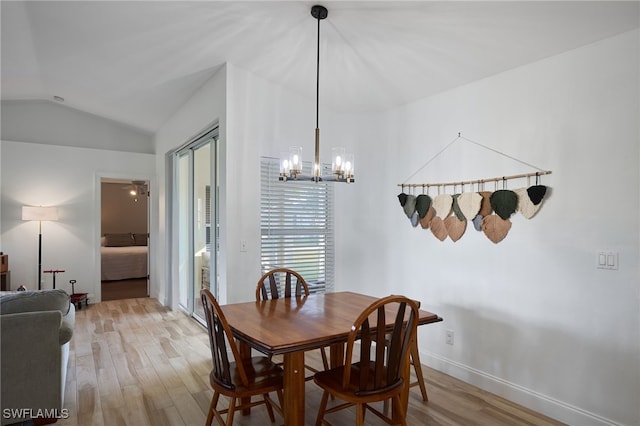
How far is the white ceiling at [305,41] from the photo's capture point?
2252 millimetres

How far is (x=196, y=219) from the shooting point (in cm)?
487

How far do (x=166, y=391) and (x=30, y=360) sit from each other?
3.08 ft

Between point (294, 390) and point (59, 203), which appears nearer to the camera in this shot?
point (294, 390)

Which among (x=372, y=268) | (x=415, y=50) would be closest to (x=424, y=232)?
(x=372, y=268)

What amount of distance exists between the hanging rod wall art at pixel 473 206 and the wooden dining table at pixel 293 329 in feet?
3.41

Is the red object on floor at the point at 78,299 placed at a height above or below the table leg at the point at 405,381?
below

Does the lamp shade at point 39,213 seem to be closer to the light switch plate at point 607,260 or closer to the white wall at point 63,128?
the white wall at point 63,128

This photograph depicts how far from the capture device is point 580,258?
2.41 meters

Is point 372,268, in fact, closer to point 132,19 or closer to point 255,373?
point 255,373

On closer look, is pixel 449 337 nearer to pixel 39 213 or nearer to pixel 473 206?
pixel 473 206

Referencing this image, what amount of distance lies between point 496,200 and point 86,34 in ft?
11.5

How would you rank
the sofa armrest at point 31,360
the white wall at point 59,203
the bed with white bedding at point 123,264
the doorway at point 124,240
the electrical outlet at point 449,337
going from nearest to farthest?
the sofa armrest at point 31,360 < the electrical outlet at point 449,337 < the white wall at point 59,203 < the doorway at point 124,240 < the bed with white bedding at point 123,264

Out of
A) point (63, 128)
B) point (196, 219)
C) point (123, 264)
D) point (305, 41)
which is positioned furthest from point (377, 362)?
point (123, 264)

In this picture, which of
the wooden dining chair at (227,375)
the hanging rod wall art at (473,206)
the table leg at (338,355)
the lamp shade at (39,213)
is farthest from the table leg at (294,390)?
the lamp shade at (39,213)
